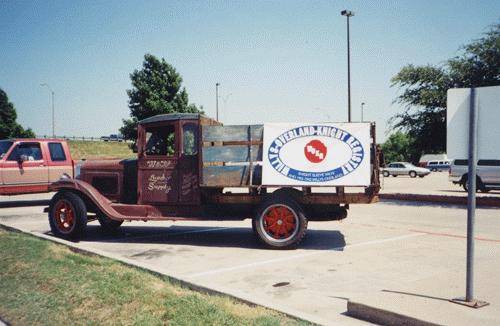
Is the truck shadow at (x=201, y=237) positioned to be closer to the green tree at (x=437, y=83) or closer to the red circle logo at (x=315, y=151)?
the red circle logo at (x=315, y=151)

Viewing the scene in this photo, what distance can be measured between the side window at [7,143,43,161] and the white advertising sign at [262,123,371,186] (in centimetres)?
1006

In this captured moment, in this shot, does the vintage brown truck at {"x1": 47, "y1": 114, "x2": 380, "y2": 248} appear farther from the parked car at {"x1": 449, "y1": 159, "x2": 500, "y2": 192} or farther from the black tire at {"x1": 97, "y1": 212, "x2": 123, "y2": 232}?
the parked car at {"x1": 449, "y1": 159, "x2": 500, "y2": 192}

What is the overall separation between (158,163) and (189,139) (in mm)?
818

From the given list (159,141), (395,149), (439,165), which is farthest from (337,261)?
(395,149)

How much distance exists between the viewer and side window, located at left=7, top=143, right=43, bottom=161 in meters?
14.0

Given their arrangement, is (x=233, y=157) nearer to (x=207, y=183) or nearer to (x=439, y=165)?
(x=207, y=183)

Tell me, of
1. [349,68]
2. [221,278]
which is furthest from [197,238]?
[349,68]

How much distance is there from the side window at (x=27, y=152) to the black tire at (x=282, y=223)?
9921mm

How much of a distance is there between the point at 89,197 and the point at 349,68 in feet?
59.6

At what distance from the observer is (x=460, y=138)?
14.5 ft

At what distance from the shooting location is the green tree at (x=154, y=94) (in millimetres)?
36875

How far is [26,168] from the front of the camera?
14.1 metres

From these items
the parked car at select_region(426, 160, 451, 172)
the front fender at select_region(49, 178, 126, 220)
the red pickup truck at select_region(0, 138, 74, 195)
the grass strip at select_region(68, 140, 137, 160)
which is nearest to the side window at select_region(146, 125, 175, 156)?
the front fender at select_region(49, 178, 126, 220)

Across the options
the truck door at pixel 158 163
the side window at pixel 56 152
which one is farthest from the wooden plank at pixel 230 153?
the side window at pixel 56 152
